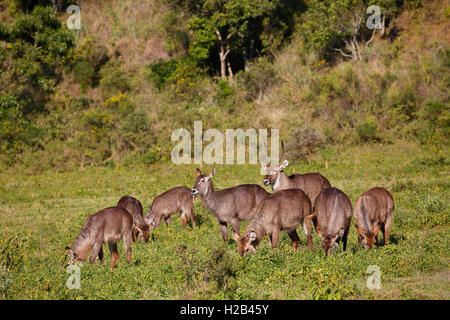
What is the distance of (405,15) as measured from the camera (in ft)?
101

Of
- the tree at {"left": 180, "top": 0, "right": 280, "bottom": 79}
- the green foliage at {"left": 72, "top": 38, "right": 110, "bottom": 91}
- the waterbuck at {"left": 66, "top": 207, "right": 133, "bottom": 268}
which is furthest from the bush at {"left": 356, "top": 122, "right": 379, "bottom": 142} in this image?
the waterbuck at {"left": 66, "top": 207, "right": 133, "bottom": 268}

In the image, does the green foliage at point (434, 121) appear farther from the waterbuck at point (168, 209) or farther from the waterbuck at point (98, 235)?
the waterbuck at point (98, 235)

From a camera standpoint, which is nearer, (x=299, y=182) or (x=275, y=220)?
(x=275, y=220)

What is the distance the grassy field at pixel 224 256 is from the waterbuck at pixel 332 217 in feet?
0.97

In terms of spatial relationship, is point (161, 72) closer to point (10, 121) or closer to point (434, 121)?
point (10, 121)

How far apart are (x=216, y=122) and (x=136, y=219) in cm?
1341

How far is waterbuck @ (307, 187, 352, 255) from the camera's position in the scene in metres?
9.77

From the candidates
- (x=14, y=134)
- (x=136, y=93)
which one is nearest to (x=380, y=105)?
(x=136, y=93)

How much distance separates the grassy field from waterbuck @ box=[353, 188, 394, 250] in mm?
300

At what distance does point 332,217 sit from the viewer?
394 inches

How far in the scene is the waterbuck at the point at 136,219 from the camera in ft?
39.8

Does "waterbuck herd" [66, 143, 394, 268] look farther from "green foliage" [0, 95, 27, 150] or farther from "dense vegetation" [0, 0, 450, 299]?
"green foliage" [0, 95, 27, 150]

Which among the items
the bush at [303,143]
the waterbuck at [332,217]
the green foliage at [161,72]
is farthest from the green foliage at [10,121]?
the waterbuck at [332,217]

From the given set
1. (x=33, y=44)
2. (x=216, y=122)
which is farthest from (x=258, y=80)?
(x=33, y=44)
